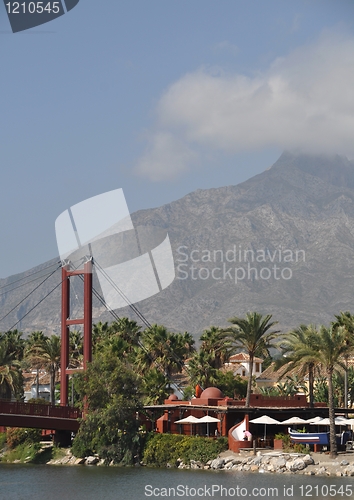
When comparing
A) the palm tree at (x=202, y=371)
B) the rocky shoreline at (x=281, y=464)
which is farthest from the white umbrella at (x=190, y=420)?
the palm tree at (x=202, y=371)

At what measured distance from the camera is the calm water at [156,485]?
130ft

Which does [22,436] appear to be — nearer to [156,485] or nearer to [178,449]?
[178,449]

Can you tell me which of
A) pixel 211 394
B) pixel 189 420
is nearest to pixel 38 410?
pixel 189 420

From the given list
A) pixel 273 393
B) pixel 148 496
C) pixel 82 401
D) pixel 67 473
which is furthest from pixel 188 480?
pixel 273 393

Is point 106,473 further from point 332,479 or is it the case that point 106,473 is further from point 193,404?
point 332,479

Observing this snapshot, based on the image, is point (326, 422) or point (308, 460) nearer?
point (308, 460)

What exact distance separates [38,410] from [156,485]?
61.3 feet

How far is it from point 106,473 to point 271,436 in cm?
1205

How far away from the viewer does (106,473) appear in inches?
2021

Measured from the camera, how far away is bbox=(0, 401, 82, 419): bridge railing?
58875mm

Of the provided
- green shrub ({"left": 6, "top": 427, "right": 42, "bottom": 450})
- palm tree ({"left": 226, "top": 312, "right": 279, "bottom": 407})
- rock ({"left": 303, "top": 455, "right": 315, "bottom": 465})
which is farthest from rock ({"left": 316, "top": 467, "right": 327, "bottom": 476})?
green shrub ({"left": 6, "top": 427, "right": 42, "bottom": 450})

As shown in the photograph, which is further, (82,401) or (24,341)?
(24,341)

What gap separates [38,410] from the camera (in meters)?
60.8

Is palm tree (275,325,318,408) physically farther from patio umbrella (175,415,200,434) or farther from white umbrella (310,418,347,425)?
patio umbrella (175,415,200,434)
